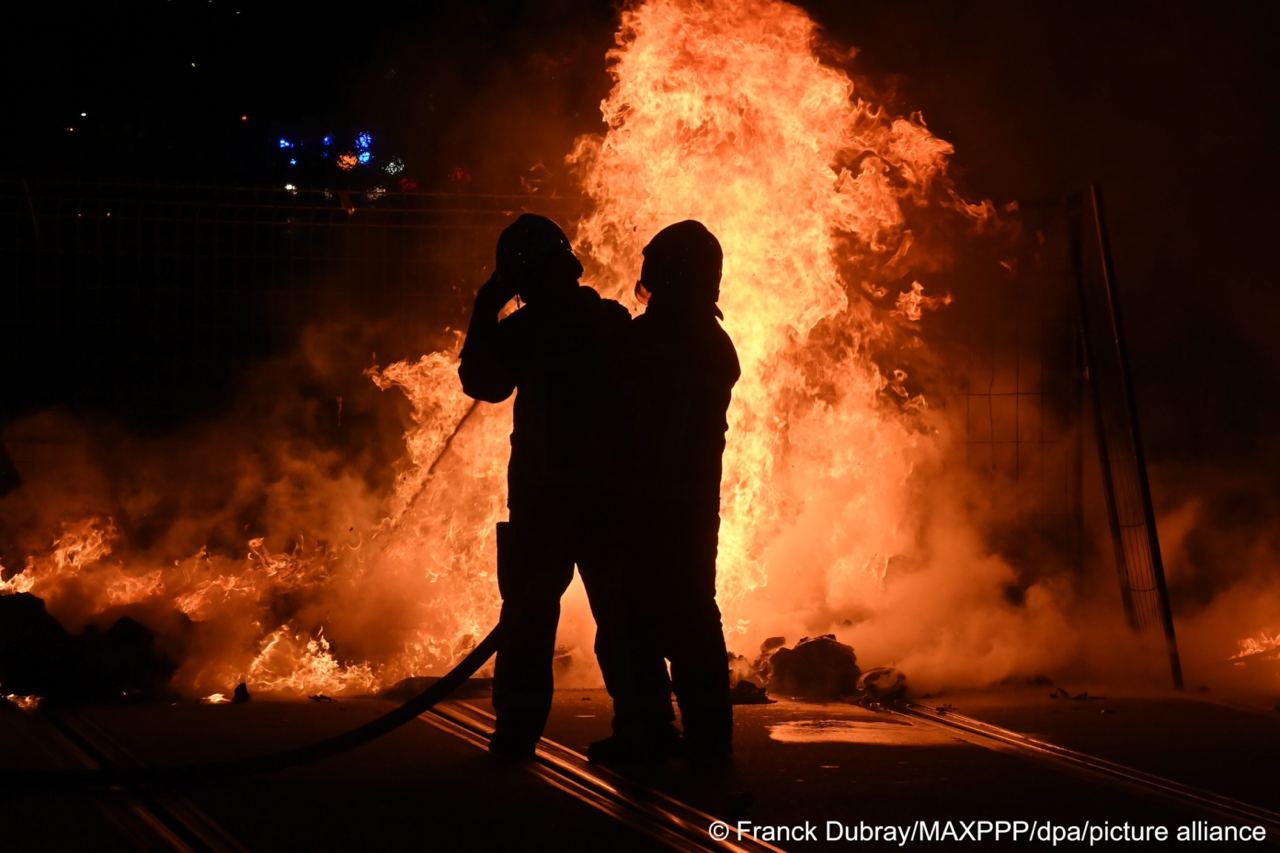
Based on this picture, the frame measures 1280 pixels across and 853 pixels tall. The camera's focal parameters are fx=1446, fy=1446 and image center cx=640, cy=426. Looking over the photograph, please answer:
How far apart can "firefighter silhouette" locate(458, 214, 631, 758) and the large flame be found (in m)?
2.51

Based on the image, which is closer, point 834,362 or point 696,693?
point 696,693

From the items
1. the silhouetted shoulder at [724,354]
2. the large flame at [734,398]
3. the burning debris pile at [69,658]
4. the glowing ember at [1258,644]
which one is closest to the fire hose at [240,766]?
the silhouetted shoulder at [724,354]

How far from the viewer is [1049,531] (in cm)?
919

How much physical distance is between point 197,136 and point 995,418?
50.2 ft

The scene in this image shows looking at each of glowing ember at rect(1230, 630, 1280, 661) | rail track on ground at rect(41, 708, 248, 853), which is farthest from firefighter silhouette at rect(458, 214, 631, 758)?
glowing ember at rect(1230, 630, 1280, 661)

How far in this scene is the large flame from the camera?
805 centimetres

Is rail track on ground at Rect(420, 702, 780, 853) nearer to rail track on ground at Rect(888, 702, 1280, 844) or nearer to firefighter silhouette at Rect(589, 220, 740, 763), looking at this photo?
firefighter silhouette at Rect(589, 220, 740, 763)

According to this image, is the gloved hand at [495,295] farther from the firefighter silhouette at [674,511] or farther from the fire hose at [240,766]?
the fire hose at [240,766]

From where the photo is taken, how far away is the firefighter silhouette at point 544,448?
5281 mm

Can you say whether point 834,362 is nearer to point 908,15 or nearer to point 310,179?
point 908,15

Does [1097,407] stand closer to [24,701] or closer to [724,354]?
[724,354]

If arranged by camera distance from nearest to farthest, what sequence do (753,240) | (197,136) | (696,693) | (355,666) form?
1. (696,693)
2. (355,666)
3. (753,240)
4. (197,136)

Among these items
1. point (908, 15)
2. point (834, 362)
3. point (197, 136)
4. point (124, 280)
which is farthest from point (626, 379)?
point (197, 136)

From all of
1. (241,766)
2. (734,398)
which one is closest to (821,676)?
(734,398)
